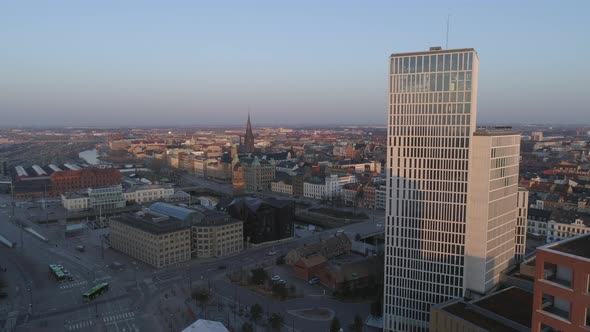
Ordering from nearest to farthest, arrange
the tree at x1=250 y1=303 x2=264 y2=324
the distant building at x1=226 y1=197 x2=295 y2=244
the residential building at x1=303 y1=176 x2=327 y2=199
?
the tree at x1=250 y1=303 x2=264 y2=324 < the distant building at x1=226 y1=197 x2=295 y2=244 < the residential building at x1=303 y1=176 x2=327 y2=199

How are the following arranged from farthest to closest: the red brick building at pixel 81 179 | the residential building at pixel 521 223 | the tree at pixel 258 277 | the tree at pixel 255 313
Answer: the red brick building at pixel 81 179 → the tree at pixel 258 277 → the residential building at pixel 521 223 → the tree at pixel 255 313

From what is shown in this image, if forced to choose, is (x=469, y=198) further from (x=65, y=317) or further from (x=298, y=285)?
(x=65, y=317)

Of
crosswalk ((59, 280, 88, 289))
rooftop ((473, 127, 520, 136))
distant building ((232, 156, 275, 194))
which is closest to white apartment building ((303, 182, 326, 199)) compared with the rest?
distant building ((232, 156, 275, 194))

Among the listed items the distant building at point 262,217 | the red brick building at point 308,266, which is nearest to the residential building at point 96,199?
the distant building at point 262,217

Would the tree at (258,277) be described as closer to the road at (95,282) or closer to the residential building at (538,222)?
the road at (95,282)

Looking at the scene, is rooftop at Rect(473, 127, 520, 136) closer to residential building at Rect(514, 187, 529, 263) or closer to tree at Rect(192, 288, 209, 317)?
residential building at Rect(514, 187, 529, 263)

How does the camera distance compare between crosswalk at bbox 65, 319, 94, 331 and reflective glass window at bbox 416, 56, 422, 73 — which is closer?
reflective glass window at bbox 416, 56, 422, 73

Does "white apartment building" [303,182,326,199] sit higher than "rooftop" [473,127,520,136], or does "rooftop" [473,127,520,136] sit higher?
"rooftop" [473,127,520,136]
